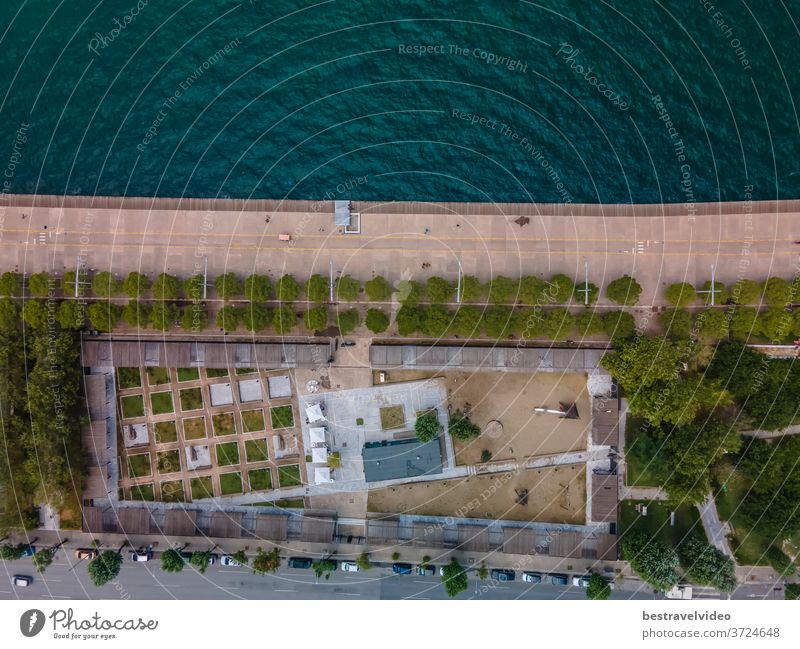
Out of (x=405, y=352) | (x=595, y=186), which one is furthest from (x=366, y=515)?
(x=595, y=186)

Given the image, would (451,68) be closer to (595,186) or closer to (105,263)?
(595,186)

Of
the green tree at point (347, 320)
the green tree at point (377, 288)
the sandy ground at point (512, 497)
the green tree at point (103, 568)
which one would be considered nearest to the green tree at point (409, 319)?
the green tree at point (377, 288)

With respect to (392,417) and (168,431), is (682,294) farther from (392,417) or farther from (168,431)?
(168,431)

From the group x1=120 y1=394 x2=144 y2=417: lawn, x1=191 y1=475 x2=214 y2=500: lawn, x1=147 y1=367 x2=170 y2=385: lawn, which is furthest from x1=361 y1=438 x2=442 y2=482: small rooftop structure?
x1=120 y1=394 x2=144 y2=417: lawn

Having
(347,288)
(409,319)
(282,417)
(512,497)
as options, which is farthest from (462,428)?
(282,417)

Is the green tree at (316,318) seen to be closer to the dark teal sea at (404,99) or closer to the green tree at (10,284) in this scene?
the dark teal sea at (404,99)

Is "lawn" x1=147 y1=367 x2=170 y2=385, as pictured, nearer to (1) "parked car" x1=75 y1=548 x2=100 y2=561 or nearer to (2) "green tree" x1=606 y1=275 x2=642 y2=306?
(1) "parked car" x1=75 y1=548 x2=100 y2=561
